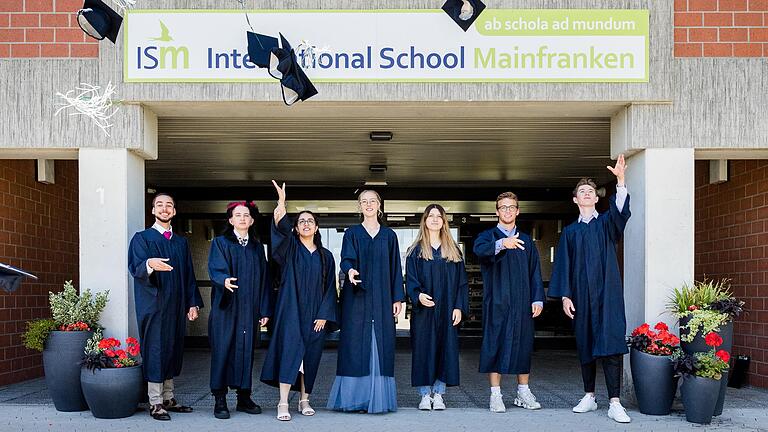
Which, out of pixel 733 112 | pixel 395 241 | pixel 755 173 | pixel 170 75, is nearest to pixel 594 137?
pixel 755 173

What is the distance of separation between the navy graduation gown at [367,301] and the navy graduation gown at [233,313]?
0.68m

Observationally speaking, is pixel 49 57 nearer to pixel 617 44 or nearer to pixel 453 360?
pixel 453 360

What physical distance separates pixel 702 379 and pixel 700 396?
0.13 metres

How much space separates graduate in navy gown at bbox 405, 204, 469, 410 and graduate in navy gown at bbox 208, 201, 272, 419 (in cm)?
121

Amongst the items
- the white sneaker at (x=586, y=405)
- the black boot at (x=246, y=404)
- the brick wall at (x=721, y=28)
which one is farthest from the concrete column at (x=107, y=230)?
the brick wall at (x=721, y=28)

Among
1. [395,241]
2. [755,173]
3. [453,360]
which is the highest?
[755,173]

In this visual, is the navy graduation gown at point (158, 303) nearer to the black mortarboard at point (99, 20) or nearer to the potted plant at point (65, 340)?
the potted plant at point (65, 340)

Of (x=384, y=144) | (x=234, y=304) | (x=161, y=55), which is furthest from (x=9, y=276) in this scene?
(x=384, y=144)

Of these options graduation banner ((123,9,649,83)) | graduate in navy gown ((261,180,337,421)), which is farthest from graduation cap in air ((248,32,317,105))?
graduate in navy gown ((261,180,337,421))

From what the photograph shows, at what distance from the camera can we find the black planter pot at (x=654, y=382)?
6340 millimetres

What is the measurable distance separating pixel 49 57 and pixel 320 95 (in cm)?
222

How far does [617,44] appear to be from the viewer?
22.2ft

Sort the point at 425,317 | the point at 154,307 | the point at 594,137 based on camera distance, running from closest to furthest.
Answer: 1. the point at 154,307
2. the point at 425,317
3. the point at 594,137

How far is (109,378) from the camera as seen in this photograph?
244 inches
